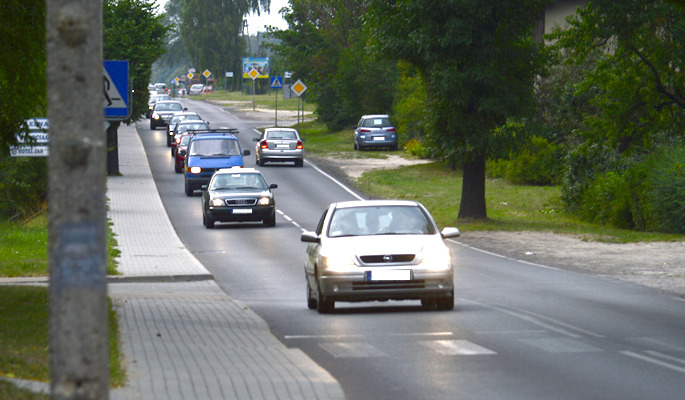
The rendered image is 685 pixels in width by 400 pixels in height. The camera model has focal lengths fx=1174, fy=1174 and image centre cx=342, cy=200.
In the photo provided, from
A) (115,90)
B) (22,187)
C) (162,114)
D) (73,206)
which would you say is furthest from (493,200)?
(162,114)

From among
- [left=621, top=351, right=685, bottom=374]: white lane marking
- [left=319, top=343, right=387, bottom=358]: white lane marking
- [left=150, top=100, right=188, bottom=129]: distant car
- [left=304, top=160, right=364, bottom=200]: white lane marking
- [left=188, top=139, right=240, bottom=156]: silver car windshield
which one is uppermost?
[left=150, top=100, right=188, bottom=129]: distant car

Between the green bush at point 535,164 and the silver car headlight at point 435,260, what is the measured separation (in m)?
31.2

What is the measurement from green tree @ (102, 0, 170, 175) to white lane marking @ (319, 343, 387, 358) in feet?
110

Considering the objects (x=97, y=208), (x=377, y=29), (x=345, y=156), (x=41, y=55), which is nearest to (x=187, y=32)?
(x=345, y=156)

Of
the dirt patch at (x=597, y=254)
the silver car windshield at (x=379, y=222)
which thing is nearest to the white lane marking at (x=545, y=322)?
the silver car windshield at (x=379, y=222)

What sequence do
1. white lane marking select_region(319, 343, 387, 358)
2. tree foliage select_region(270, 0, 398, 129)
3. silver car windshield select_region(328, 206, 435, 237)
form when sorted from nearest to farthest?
white lane marking select_region(319, 343, 387, 358) < silver car windshield select_region(328, 206, 435, 237) < tree foliage select_region(270, 0, 398, 129)

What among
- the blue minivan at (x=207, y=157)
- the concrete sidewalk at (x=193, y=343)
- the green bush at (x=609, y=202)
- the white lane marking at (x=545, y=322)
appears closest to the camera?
the concrete sidewalk at (x=193, y=343)

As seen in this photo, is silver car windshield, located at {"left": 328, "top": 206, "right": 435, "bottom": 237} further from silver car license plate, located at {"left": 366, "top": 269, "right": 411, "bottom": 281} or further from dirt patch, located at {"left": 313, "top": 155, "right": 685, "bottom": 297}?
dirt patch, located at {"left": 313, "top": 155, "right": 685, "bottom": 297}

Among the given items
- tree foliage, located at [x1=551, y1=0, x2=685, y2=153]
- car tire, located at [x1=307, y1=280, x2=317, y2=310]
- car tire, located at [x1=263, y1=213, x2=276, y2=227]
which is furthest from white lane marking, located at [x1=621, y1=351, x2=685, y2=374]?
car tire, located at [x1=263, y1=213, x2=276, y2=227]

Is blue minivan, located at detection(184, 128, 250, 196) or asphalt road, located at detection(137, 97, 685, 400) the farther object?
blue minivan, located at detection(184, 128, 250, 196)

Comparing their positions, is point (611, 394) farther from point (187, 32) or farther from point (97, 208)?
point (187, 32)

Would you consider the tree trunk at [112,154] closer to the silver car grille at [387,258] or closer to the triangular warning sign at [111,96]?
the triangular warning sign at [111,96]

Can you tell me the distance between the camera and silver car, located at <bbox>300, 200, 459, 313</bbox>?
14.7 m

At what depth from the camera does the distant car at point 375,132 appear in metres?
58.9
